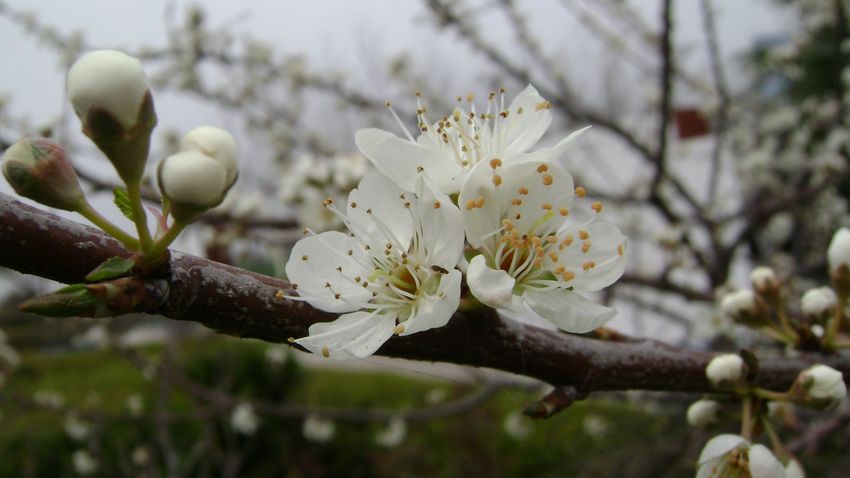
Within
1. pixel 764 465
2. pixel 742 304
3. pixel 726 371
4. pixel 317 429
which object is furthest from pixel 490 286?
pixel 317 429

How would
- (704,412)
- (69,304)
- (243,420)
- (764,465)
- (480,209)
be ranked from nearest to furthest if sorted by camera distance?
(69,304), (480,209), (764,465), (704,412), (243,420)

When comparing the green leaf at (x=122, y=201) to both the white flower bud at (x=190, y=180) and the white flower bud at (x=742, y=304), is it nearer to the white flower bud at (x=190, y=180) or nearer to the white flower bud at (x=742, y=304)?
the white flower bud at (x=190, y=180)

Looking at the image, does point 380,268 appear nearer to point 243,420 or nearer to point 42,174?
point 42,174

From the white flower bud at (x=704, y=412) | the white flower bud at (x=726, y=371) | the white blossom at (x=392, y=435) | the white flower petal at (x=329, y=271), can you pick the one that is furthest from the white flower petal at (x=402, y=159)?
the white blossom at (x=392, y=435)

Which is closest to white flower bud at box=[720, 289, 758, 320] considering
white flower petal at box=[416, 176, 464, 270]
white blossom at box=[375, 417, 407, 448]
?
white flower petal at box=[416, 176, 464, 270]

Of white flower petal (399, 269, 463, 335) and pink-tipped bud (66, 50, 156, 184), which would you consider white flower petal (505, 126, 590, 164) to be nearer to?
white flower petal (399, 269, 463, 335)

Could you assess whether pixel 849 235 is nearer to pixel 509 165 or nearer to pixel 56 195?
pixel 509 165
